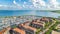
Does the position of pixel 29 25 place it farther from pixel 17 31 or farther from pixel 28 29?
pixel 17 31

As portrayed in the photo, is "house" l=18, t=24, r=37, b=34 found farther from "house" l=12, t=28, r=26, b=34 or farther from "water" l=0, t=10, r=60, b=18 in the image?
"water" l=0, t=10, r=60, b=18

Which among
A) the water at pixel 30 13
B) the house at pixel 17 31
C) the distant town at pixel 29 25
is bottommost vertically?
the house at pixel 17 31

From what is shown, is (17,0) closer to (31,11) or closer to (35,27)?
(31,11)

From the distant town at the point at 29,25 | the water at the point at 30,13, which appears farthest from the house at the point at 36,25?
the water at the point at 30,13

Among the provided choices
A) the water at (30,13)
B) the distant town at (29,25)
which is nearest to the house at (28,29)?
the distant town at (29,25)

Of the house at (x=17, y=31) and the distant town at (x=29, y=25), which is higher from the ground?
the distant town at (x=29, y=25)

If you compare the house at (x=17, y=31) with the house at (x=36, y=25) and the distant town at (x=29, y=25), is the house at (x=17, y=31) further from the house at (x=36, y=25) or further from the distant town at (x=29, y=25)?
the house at (x=36, y=25)

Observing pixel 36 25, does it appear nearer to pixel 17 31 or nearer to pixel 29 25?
pixel 29 25

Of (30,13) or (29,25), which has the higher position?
(30,13)

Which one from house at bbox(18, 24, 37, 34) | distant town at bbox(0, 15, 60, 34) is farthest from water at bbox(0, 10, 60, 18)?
house at bbox(18, 24, 37, 34)

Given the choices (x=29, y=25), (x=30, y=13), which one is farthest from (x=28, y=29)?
(x=30, y=13)
